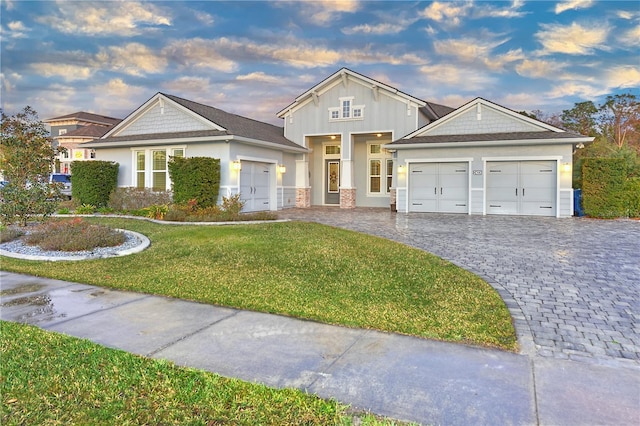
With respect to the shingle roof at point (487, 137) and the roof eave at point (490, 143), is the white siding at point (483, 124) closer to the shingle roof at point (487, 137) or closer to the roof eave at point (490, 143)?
the shingle roof at point (487, 137)

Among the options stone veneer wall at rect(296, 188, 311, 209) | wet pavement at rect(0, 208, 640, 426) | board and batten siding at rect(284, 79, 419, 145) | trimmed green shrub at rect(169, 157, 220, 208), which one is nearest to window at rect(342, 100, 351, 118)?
board and batten siding at rect(284, 79, 419, 145)

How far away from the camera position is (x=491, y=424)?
263 centimetres

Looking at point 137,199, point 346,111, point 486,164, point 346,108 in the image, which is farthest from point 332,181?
point 137,199

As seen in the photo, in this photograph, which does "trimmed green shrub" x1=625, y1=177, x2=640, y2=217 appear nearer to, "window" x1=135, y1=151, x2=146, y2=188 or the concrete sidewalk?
the concrete sidewalk

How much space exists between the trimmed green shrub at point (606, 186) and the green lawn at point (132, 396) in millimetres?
17338

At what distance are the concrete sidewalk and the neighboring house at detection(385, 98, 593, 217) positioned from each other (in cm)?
1540

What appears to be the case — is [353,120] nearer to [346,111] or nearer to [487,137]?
[346,111]

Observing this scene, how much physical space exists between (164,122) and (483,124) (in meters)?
15.0

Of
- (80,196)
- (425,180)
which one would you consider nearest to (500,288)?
(425,180)

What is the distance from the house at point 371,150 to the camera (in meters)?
17.4

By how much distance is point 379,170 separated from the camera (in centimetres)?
2336

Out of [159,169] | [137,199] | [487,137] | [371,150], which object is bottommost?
[137,199]

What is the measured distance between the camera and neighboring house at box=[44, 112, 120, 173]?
37.0 metres

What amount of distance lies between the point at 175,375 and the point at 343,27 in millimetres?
16949
